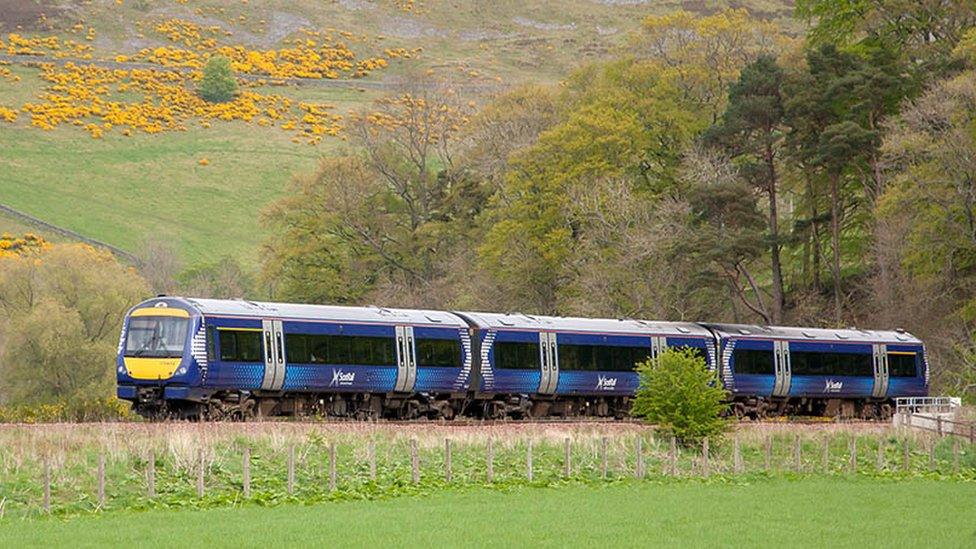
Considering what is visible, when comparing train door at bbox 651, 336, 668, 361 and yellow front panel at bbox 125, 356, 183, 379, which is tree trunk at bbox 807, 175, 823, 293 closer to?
train door at bbox 651, 336, 668, 361

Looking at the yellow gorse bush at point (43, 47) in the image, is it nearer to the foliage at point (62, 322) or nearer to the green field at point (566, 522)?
the foliage at point (62, 322)

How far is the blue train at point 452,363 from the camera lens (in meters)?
39.6

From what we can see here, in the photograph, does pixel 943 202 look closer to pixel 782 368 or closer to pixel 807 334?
pixel 807 334

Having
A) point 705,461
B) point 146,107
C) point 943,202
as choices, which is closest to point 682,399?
point 705,461

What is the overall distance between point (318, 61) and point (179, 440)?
529ft

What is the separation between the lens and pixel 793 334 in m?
54.1

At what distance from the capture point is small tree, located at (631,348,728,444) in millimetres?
39594

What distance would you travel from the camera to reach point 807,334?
5453 centimetres

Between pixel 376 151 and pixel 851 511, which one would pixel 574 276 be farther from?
pixel 851 511

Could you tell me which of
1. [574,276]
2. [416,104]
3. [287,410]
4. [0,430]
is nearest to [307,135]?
[416,104]

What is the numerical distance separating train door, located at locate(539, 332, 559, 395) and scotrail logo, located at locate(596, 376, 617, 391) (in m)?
1.68

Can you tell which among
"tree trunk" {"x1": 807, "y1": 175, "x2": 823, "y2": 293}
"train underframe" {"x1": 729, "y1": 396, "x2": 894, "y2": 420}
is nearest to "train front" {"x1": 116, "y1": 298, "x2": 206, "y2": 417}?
"train underframe" {"x1": 729, "y1": 396, "x2": 894, "y2": 420}

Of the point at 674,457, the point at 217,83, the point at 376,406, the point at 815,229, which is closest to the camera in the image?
the point at 674,457

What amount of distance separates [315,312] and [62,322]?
41.6 metres
